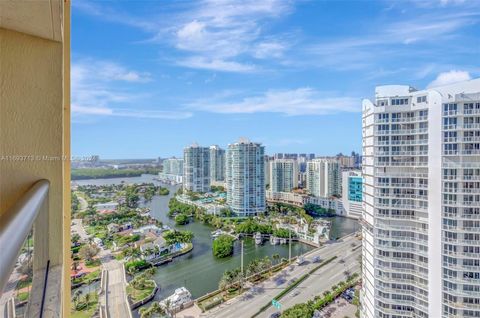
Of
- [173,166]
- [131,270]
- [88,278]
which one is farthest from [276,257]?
[173,166]

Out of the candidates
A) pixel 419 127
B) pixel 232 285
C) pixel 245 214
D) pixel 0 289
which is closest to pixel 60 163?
pixel 0 289

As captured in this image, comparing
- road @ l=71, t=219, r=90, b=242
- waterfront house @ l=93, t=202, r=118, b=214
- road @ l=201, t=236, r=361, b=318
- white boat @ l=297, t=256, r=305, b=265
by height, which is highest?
waterfront house @ l=93, t=202, r=118, b=214

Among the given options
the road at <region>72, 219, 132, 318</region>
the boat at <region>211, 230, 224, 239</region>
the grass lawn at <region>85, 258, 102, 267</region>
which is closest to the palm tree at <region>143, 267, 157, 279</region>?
the road at <region>72, 219, 132, 318</region>

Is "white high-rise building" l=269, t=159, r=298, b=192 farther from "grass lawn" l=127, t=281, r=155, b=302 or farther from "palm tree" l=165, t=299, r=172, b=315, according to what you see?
"palm tree" l=165, t=299, r=172, b=315

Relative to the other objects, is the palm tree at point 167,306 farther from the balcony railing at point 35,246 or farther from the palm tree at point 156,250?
the balcony railing at point 35,246

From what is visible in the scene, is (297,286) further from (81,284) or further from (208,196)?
(208,196)

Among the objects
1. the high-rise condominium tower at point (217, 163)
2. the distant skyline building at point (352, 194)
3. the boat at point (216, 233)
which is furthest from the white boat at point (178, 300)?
the high-rise condominium tower at point (217, 163)
